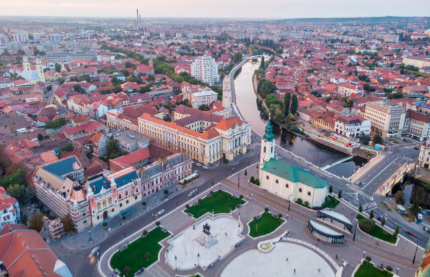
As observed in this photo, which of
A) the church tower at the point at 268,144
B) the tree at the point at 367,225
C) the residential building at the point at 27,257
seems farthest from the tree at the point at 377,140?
the residential building at the point at 27,257

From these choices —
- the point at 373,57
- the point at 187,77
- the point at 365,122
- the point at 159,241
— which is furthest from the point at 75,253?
the point at 373,57

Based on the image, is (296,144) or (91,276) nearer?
(91,276)

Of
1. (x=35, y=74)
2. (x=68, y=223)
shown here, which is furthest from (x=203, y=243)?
(x=35, y=74)

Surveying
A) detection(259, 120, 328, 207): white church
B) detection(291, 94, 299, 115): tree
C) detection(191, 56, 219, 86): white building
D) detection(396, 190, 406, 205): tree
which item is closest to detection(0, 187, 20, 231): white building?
detection(259, 120, 328, 207): white church

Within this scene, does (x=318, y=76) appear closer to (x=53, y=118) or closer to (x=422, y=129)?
(x=422, y=129)

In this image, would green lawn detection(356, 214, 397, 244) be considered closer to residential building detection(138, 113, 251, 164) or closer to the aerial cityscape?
the aerial cityscape

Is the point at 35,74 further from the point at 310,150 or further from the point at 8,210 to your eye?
the point at 310,150
